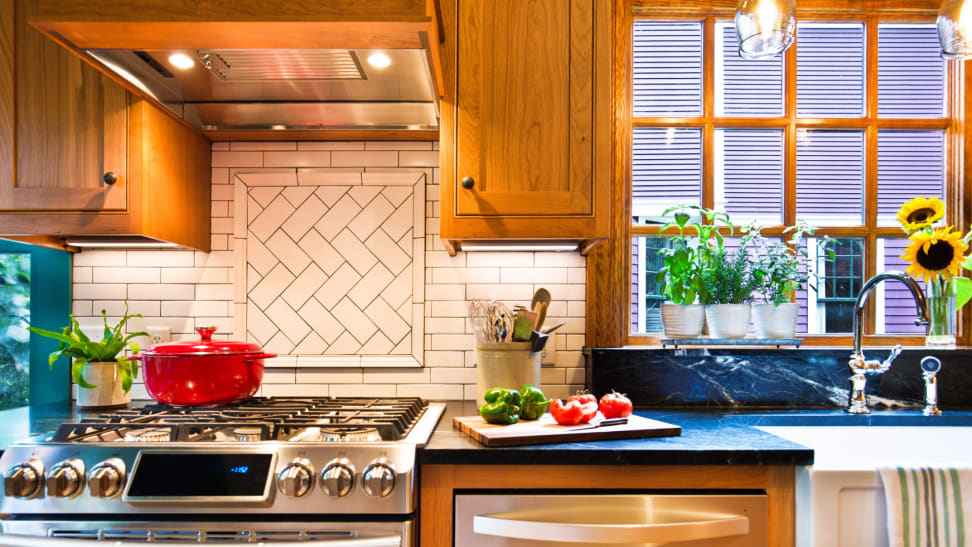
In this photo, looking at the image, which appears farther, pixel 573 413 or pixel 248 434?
pixel 573 413

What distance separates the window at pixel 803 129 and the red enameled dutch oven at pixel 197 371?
1438 mm

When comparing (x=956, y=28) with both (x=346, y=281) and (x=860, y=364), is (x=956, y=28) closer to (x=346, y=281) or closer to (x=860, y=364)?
(x=860, y=364)

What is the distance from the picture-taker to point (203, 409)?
1.86 metres

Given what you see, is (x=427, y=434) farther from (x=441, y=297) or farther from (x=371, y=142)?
(x=371, y=142)

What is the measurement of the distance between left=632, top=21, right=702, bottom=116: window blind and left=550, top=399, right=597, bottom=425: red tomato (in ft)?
4.11

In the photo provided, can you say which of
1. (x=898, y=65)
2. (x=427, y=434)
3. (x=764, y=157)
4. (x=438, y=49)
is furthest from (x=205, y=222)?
(x=898, y=65)

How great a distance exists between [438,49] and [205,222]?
1076 millimetres

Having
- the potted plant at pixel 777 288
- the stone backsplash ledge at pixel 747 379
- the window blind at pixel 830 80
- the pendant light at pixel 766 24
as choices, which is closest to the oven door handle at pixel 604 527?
the stone backsplash ledge at pixel 747 379

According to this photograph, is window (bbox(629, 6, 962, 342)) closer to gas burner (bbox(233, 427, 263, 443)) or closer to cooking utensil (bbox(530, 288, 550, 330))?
cooking utensil (bbox(530, 288, 550, 330))

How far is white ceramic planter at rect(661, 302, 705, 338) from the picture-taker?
7.06 ft

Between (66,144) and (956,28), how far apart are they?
7.94ft

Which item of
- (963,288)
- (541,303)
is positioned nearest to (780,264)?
(963,288)

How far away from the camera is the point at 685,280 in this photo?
2.17 m

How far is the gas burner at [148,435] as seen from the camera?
152 cm
